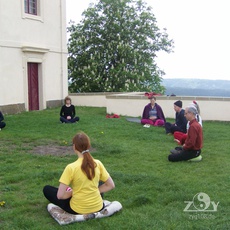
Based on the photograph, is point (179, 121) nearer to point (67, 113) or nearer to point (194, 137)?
point (194, 137)

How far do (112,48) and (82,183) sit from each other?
23.2m

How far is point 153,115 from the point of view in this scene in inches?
563

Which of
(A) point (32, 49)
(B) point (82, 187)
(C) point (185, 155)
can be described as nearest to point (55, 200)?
(B) point (82, 187)

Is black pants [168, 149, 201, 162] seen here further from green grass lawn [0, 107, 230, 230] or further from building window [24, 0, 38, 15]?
building window [24, 0, 38, 15]

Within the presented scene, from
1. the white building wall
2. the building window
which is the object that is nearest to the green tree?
the white building wall

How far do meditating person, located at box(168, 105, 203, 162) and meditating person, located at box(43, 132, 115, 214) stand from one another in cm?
333

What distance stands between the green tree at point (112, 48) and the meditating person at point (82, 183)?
2162 cm

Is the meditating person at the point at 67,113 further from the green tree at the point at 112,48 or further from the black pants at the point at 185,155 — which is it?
the green tree at the point at 112,48

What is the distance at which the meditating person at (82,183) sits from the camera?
484 cm

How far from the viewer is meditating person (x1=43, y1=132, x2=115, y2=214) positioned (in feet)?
15.9

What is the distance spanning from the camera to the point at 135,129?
13.2 metres

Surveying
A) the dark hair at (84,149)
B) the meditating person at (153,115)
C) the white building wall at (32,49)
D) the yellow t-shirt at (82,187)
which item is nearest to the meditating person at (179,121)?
the meditating person at (153,115)

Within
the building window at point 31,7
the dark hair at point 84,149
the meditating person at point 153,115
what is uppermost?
the building window at point 31,7

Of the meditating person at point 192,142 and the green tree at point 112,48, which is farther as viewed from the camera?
the green tree at point 112,48
